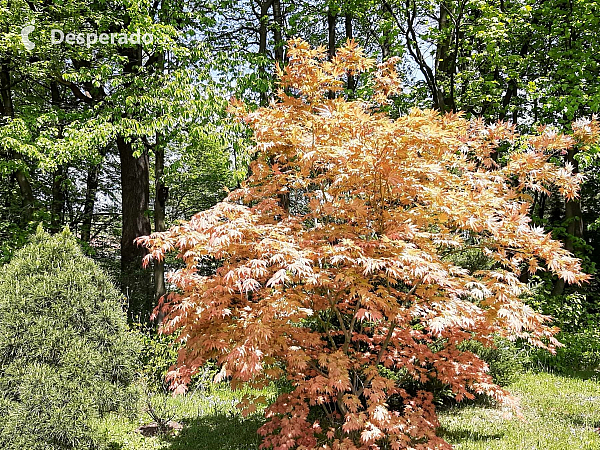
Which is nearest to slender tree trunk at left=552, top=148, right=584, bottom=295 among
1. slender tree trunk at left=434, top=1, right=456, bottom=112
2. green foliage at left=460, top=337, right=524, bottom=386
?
slender tree trunk at left=434, top=1, right=456, bottom=112

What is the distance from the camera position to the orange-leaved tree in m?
3.25

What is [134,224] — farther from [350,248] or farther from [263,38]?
[350,248]

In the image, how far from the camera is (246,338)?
10.6 feet

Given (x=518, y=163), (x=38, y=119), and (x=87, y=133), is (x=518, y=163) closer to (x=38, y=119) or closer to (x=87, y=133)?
(x=87, y=133)

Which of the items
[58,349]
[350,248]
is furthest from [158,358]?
[350,248]

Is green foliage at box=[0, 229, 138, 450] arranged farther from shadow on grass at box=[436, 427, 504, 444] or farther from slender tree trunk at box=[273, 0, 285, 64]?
slender tree trunk at box=[273, 0, 285, 64]

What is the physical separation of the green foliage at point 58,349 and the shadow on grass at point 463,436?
3434mm

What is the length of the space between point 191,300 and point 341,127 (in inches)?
81.8

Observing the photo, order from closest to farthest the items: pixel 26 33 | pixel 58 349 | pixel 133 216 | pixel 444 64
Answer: pixel 58 349 → pixel 26 33 → pixel 133 216 → pixel 444 64

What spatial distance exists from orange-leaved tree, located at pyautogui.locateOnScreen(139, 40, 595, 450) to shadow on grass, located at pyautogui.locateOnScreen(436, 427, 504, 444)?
441 millimetres

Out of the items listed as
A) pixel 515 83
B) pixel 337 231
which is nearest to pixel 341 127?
pixel 337 231

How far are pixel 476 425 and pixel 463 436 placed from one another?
39cm

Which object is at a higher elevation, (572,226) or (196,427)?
(572,226)

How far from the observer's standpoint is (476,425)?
492 cm
